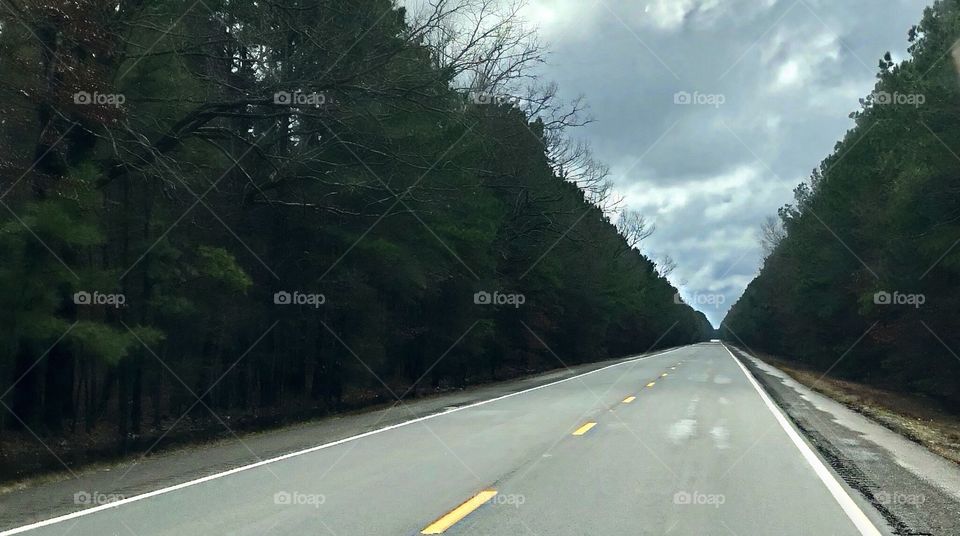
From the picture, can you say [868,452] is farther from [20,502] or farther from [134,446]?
[134,446]

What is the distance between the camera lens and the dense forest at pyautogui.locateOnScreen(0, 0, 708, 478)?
50.6 ft

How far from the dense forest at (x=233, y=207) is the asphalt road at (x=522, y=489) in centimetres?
683

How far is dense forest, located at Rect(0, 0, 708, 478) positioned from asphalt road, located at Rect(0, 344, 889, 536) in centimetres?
683

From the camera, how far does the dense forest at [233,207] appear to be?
1541 centimetres

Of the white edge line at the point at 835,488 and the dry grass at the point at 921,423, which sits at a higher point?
the white edge line at the point at 835,488

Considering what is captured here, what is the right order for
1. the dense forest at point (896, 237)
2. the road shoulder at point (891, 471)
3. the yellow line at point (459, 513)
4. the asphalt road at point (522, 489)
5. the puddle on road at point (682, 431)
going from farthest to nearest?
the dense forest at point (896, 237), the puddle on road at point (682, 431), the road shoulder at point (891, 471), the asphalt road at point (522, 489), the yellow line at point (459, 513)

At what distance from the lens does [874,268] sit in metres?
43.6

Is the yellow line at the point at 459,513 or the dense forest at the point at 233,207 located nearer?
the yellow line at the point at 459,513

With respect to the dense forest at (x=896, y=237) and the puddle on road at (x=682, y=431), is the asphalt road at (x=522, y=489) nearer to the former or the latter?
the puddle on road at (x=682, y=431)

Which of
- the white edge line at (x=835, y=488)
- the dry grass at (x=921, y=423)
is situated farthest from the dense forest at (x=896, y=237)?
the white edge line at (x=835, y=488)

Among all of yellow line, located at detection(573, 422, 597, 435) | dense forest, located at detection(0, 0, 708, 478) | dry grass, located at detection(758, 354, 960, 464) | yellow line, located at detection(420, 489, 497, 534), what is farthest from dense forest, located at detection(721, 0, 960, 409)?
yellow line, located at detection(420, 489, 497, 534)

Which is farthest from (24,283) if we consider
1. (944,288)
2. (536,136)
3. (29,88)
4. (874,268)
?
(874,268)

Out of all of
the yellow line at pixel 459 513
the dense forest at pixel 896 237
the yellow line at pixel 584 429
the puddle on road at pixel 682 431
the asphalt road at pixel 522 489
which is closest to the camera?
the yellow line at pixel 459 513

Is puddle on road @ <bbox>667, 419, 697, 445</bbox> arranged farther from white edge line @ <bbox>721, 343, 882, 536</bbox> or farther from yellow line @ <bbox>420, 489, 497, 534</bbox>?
yellow line @ <bbox>420, 489, 497, 534</bbox>
